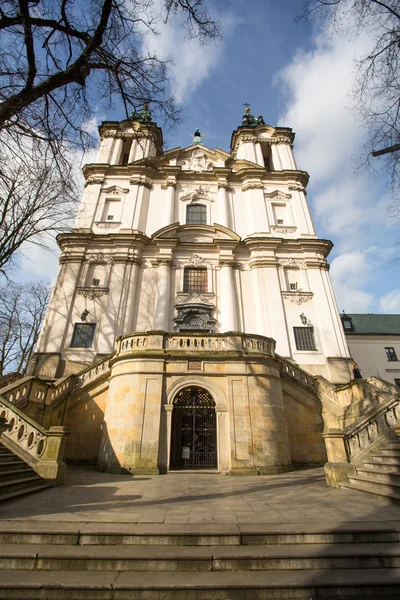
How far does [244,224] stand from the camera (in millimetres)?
24031

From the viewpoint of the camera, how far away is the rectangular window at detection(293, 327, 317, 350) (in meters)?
18.8

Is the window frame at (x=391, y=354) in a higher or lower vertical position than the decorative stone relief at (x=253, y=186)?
lower

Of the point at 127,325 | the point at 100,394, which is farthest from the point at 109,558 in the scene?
the point at 127,325

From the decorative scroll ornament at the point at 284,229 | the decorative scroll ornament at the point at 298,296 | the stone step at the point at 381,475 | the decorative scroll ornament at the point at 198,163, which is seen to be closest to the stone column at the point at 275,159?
the decorative scroll ornament at the point at 198,163

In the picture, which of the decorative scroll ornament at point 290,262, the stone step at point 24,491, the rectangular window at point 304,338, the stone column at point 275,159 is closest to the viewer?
the stone step at point 24,491

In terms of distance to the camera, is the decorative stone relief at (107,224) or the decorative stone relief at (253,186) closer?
the decorative stone relief at (107,224)

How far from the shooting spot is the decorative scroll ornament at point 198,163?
27.8 m

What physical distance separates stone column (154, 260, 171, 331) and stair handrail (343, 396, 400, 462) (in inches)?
474

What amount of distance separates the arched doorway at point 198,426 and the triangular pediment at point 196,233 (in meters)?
13.4

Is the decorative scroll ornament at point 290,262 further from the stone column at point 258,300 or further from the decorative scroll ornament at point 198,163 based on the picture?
the decorative scroll ornament at point 198,163

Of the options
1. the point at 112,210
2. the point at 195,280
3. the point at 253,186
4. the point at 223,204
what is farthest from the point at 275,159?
the point at 112,210

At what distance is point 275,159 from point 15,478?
29639 mm

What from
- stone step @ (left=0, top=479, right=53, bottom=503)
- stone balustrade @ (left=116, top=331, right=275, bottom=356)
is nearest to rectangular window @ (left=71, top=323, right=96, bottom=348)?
stone balustrade @ (left=116, top=331, right=275, bottom=356)

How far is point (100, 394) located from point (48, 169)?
28.9ft
